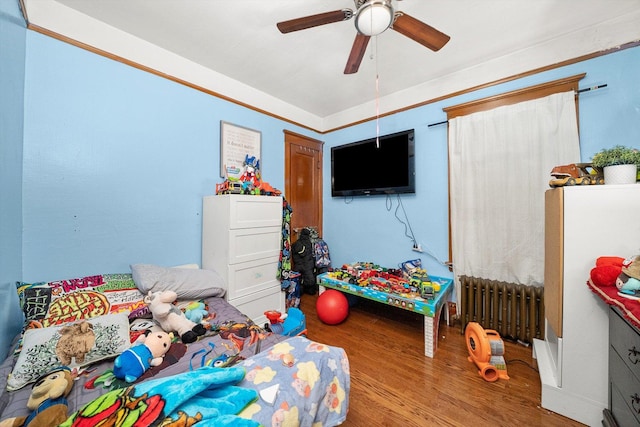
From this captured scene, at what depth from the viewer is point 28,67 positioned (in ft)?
5.06

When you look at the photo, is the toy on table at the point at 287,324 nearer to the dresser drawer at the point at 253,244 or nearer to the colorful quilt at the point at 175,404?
the dresser drawer at the point at 253,244

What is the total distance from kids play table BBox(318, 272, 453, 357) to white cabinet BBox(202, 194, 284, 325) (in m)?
0.69

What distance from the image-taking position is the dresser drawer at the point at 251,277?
212 cm

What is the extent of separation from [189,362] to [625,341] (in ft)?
6.91

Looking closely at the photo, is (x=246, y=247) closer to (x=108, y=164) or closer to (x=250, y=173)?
(x=250, y=173)

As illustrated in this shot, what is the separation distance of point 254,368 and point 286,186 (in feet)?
8.34

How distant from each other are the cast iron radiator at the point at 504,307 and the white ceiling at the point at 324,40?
2.03m

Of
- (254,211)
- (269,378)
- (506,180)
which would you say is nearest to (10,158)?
(254,211)

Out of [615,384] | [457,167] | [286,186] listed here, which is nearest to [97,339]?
[286,186]

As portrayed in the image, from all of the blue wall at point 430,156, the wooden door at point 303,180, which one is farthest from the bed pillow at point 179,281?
the blue wall at point 430,156

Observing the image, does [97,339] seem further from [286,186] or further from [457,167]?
[457,167]

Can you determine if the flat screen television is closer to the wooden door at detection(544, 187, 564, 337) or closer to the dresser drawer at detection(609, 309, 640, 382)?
the wooden door at detection(544, 187, 564, 337)

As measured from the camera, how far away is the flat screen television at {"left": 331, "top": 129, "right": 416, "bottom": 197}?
272cm

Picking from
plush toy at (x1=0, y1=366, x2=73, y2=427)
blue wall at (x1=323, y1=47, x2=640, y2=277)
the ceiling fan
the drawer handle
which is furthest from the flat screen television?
plush toy at (x1=0, y1=366, x2=73, y2=427)
